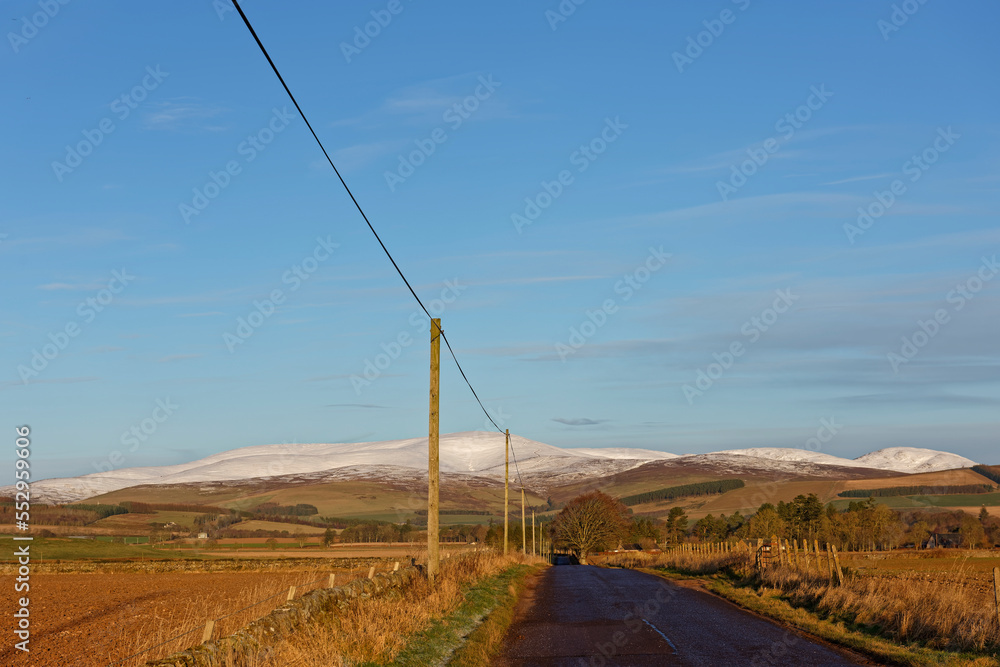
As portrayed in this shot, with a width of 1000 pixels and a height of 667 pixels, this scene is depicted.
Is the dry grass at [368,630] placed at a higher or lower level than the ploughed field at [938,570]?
higher

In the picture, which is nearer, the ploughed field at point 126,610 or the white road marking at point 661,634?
the ploughed field at point 126,610

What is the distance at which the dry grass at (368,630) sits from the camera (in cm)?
1252

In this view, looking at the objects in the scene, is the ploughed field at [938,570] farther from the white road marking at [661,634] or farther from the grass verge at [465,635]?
the grass verge at [465,635]

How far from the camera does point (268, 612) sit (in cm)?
1516

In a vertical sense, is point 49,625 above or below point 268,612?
below

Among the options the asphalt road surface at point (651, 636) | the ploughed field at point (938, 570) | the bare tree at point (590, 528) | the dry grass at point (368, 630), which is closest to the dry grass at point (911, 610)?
the ploughed field at point (938, 570)

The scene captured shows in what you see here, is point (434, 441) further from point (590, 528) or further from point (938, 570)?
point (590, 528)

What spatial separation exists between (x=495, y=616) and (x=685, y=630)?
5002 millimetres

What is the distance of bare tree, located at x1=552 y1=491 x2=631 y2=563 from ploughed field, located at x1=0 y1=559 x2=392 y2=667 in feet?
224

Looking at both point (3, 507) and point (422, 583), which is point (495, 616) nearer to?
point (422, 583)

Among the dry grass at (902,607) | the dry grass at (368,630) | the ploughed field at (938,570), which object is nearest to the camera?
the dry grass at (368,630)

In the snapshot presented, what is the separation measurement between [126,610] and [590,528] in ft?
344

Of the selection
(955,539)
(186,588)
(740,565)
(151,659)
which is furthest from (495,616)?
(955,539)

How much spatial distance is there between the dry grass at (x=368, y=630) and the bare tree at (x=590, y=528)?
11056 cm
